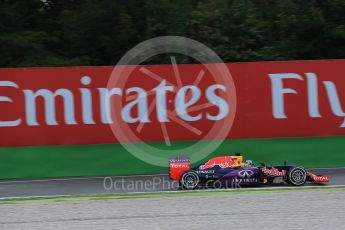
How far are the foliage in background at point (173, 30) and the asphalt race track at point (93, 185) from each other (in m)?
7.52

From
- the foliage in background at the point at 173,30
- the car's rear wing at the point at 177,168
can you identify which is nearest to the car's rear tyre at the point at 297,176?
the car's rear wing at the point at 177,168

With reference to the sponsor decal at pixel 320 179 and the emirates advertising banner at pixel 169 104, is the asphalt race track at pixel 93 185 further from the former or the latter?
the emirates advertising banner at pixel 169 104

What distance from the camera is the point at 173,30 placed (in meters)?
19.4

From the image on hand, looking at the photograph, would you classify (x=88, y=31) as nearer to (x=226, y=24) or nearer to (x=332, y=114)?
(x=226, y=24)

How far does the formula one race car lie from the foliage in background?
9132mm

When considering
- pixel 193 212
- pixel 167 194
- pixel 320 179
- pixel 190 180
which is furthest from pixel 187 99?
pixel 193 212

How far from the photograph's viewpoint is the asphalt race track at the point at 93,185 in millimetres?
10789

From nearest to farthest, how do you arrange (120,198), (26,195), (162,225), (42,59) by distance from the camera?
(162,225) → (120,198) → (26,195) → (42,59)

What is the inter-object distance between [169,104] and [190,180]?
2533mm

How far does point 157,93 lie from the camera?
1256cm

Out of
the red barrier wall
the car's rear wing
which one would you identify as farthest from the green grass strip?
the red barrier wall

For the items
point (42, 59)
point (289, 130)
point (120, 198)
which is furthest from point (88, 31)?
point (120, 198)

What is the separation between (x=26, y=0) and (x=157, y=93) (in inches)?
413

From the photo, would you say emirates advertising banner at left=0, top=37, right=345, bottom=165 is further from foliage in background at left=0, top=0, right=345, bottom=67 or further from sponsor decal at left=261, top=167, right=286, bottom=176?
foliage in background at left=0, top=0, right=345, bottom=67
